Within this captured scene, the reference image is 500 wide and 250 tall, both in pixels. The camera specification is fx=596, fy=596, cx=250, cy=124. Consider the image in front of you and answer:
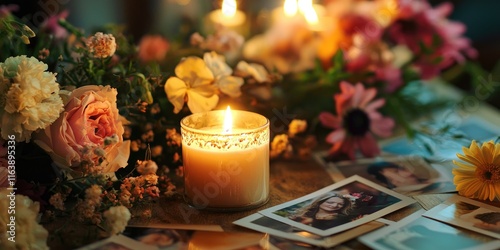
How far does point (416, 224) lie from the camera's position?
94cm

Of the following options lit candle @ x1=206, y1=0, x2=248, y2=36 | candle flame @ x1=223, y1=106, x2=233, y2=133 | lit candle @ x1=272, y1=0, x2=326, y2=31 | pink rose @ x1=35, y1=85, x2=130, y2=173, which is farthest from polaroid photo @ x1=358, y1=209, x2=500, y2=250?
lit candle @ x1=206, y1=0, x2=248, y2=36

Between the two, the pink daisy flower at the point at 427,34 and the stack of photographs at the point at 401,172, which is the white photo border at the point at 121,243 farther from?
the pink daisy flower at the point at 427,34

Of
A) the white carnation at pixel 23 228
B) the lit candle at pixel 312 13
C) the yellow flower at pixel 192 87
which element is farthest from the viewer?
the lit candle at pixel 312 13

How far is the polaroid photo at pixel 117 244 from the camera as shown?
2.78ft

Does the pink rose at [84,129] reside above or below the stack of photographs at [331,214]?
Answer: above

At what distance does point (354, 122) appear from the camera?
50.1 inches

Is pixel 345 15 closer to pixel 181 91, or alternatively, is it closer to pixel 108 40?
pixel 181 91

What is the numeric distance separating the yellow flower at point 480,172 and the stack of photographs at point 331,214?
0.10 metres

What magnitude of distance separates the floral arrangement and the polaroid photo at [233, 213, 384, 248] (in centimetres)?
18

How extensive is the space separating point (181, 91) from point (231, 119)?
0.13 metres

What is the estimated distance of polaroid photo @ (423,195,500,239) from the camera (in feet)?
3.02

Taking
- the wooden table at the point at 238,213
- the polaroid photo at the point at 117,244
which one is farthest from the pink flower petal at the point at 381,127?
the polaroid photo at the point at 117,244

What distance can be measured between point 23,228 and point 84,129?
0.60ft

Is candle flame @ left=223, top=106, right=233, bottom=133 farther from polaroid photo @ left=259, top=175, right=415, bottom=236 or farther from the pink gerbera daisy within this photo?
the pink gerbera daisy
